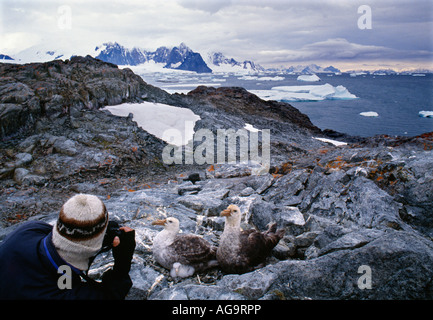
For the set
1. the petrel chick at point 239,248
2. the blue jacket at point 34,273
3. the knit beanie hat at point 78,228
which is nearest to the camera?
the blue jacket at point 34,273

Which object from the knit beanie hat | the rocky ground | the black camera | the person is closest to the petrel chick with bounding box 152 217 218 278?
the rocky ground

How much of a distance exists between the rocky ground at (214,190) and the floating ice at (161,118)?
0.69 m

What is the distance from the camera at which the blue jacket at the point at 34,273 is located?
1916 millimetres

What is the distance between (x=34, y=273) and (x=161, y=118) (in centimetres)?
1469

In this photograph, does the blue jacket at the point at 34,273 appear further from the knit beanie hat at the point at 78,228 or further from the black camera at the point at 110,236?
the black camera at the point at 110,236

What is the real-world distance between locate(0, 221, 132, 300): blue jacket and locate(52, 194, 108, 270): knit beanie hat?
67 mm

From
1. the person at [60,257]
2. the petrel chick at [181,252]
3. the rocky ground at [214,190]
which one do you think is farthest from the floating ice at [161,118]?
the person at [60,257]

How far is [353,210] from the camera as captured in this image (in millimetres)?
5816

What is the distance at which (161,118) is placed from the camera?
1614 cm

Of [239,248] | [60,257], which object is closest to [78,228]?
[60,257]

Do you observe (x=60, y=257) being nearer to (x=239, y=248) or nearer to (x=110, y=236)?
(x=110, y=236)

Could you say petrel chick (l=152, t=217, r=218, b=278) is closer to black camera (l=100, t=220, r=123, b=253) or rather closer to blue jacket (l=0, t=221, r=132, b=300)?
black camera (l=100, t=220, r=123, b=253)

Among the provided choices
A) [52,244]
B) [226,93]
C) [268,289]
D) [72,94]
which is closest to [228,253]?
[268,289]
